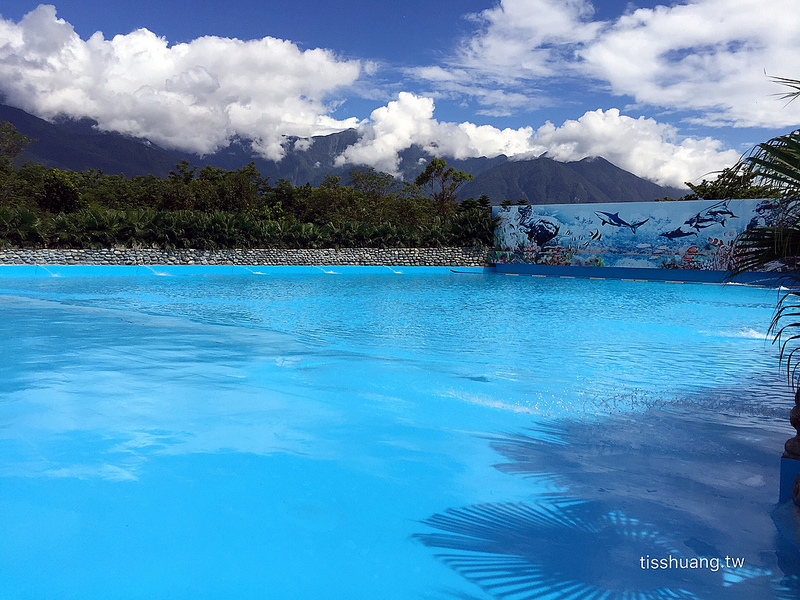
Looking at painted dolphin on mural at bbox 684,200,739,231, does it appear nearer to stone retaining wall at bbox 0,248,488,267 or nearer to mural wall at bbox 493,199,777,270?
mural wall at bbox 493,199,777,270

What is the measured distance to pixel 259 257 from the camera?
24500 millimetres

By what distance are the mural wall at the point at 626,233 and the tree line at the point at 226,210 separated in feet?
5.86

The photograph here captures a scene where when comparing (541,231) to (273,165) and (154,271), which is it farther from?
(273,165)

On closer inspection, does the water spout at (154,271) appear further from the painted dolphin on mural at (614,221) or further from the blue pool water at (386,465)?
the painted dolphin on mural at (614,221)

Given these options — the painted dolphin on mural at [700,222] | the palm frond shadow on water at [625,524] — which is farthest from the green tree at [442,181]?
the palm frond shadow on water at [625,524]

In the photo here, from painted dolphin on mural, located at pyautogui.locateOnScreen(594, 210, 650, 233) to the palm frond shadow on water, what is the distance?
787 inches

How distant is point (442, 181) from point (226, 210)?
19.2 m

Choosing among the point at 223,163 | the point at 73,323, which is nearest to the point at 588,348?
the point at 73,323

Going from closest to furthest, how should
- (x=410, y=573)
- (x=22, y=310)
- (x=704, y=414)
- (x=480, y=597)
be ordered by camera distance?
(x=480, y=597), (x=410, y=573), (x=704, y=414), (x=22, y=310)

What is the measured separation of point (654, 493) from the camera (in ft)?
11.9

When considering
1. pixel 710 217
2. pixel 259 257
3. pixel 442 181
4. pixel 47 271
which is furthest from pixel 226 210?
pixel 710 217

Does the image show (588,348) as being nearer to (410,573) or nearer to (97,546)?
(410,573)

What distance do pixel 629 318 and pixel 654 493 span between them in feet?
29.1

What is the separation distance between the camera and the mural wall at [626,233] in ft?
70.4
